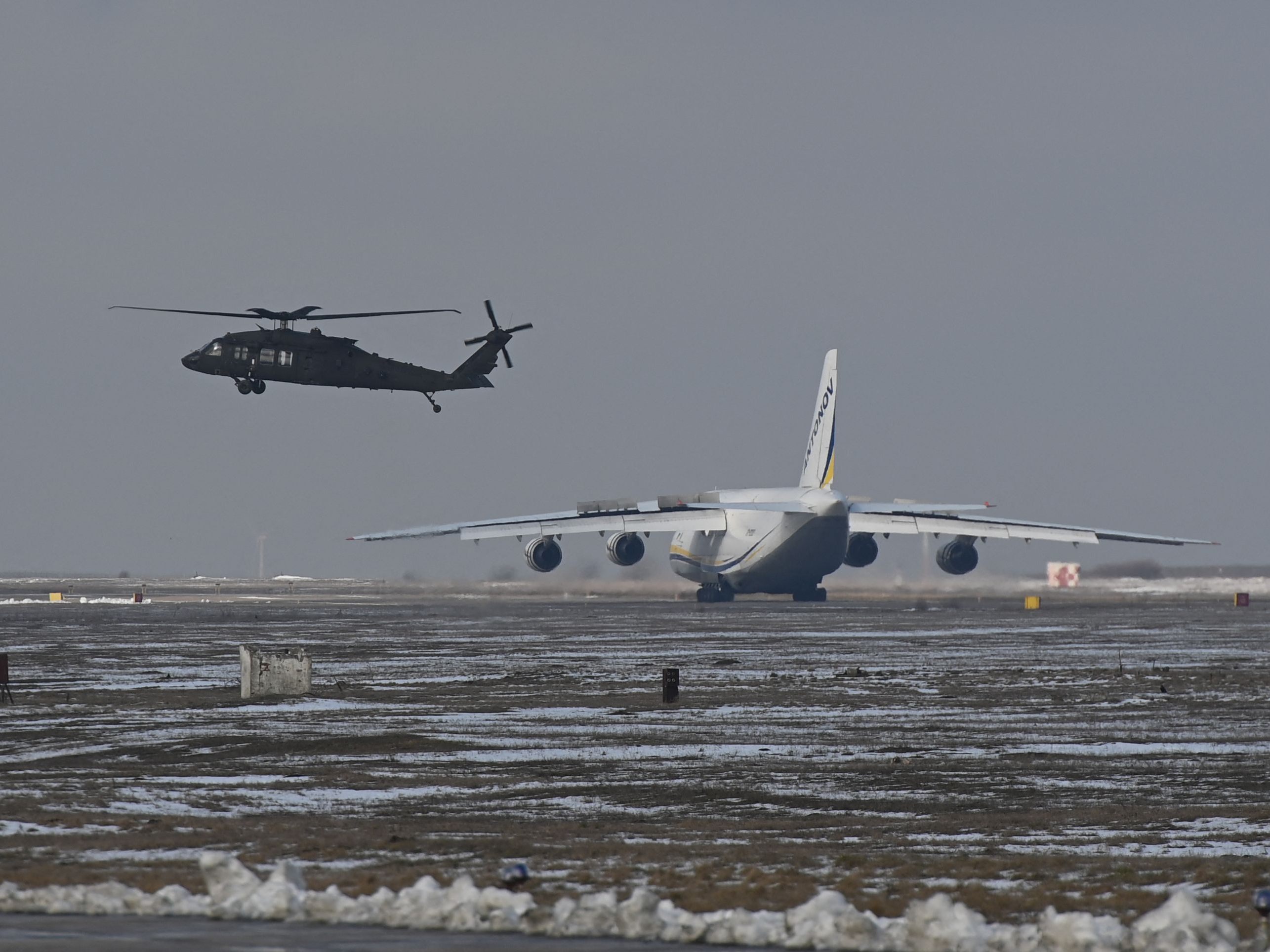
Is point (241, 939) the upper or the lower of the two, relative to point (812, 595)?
lower

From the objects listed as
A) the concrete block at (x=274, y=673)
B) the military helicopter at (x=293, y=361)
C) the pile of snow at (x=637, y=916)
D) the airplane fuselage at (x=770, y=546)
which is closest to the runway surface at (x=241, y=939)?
the pile of snow at (x=637, y=916)

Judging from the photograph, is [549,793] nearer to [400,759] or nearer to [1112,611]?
[400,759]

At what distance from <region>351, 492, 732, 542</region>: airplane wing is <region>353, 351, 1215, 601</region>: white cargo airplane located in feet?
0.17

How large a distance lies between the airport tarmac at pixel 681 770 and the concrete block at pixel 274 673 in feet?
1.83

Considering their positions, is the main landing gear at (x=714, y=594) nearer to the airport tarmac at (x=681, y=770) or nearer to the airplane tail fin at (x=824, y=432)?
the airplane tail fin at (x=824, y=432)

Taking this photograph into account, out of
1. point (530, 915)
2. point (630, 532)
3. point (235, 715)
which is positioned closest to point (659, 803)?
point (530, 915)

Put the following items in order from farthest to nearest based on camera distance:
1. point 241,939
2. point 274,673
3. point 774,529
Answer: point 774,529, point 274,673, point 241,939

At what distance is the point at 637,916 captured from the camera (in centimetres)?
1097

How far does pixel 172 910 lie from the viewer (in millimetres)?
11469

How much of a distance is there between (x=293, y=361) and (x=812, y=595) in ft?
134

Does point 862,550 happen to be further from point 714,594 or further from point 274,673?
point 274,673

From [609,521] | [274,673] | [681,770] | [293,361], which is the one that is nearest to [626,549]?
[609,521]

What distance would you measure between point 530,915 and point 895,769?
10.0 m

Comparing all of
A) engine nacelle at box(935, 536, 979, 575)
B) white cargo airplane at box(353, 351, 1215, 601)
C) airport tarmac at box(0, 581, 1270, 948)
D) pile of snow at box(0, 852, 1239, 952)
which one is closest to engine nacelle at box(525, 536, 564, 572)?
white cargo airplane at box(353, 351, 1215, 601)
